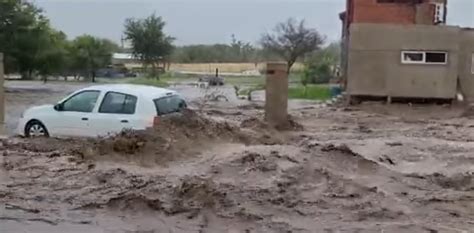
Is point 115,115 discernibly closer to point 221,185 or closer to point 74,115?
point 74,115

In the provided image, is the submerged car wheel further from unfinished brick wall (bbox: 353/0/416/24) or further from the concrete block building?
unfinished brick wall (bbox: 353/0/416/24)

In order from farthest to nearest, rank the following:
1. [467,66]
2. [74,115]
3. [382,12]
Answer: [382,12], [467,66], [74,115]

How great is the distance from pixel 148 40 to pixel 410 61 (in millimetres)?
36355

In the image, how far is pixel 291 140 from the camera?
16.7 metres

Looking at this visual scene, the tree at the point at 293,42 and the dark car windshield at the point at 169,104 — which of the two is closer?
the dark car windshield at the point at 169,104

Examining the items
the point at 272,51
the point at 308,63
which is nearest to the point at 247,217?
the point at 308,63

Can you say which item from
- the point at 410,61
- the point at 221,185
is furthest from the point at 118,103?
the point at 410,61

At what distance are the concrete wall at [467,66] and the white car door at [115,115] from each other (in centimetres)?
1753

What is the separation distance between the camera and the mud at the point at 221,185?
8.31 meters

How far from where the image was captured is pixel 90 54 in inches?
2238

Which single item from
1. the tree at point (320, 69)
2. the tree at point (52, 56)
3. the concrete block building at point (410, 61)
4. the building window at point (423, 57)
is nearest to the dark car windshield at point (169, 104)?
the concrete block building at point (410, 61)

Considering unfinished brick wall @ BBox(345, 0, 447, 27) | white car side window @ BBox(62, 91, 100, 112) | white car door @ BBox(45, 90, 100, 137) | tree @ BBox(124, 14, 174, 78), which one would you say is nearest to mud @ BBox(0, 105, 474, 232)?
white car door @ BBox(45, 90, 100, 137)

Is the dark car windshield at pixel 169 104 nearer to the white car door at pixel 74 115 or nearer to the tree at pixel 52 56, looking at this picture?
the white car door at pixel 74 115

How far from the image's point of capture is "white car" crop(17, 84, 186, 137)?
14055 millimetres
